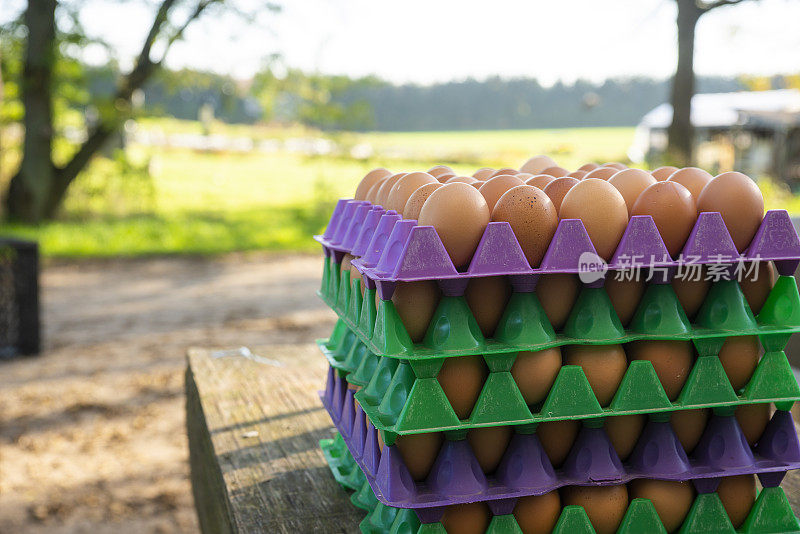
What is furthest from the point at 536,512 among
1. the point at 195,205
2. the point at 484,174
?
the point at 195,205

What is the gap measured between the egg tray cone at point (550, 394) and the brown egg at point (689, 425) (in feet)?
0.17

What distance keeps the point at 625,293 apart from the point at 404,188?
0.48m

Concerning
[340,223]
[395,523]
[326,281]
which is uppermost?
[340,223]

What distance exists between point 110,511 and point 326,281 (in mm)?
2524

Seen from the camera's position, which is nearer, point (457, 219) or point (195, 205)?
point (457, 219)

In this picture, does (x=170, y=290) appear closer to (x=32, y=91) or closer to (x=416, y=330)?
(x=32, y=91)

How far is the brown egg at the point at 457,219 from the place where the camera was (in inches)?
51.1

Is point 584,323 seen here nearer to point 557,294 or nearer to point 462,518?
point 557,294

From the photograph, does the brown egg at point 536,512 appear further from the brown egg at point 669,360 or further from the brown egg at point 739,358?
the brown egg at point 739,358

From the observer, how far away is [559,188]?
4.94 ft

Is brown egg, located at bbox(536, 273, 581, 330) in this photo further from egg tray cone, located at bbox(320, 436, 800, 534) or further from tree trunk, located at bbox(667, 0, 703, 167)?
tree trunk, located at bbox(667, 0, 703, 167)

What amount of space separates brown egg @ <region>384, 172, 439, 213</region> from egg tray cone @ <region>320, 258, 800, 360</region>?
Result: 0.22 m

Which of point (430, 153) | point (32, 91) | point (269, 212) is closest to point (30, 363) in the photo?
point (32, 91)

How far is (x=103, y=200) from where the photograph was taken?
46.8 feet
